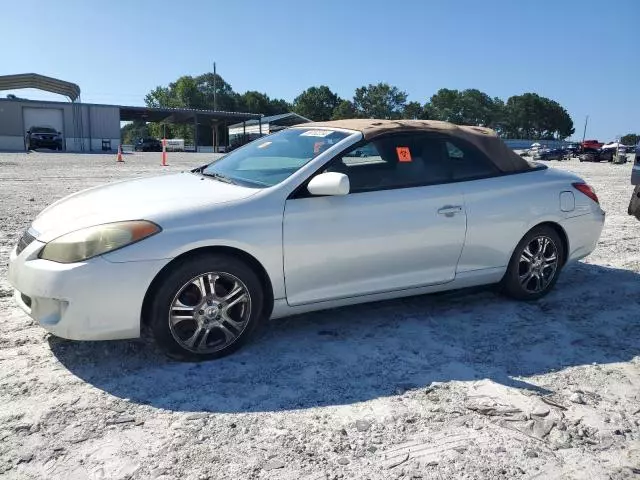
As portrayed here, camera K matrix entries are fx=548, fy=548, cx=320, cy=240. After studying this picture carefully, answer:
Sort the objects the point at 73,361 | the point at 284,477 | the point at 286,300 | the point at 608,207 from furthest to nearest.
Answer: the point at 608,207, the point at 286,300, the point at 73,361, the point at 284,477

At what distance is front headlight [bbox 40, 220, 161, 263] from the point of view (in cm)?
308

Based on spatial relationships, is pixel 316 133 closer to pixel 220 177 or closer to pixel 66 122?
pixel 220 177

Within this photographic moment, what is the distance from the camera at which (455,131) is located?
447 cm

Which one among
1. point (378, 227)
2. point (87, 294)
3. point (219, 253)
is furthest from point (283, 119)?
point (87, 294)

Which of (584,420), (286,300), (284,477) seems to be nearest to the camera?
(284,477)

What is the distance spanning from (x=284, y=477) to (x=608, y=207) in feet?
33.5

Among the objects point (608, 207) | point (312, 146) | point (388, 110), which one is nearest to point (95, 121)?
point (608, 207)

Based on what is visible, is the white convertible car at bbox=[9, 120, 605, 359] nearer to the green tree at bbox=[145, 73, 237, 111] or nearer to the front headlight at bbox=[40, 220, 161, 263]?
the front headlight at bbox=[40, 220, 161, 263]

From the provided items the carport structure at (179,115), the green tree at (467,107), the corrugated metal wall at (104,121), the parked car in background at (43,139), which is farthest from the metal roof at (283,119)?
the green tree at (467,107)

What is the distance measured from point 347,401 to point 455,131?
8.20 ft

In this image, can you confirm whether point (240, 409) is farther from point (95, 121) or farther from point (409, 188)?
point (95, 121)

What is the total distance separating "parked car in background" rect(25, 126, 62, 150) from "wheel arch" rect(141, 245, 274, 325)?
37621 millimetres

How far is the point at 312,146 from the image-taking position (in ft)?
13.3

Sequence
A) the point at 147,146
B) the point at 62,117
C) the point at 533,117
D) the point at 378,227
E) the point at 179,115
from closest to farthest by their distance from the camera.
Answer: the point at 378,227
the point at 62,117
the point at 147,146
the point at 179,115
the point at 533,117
